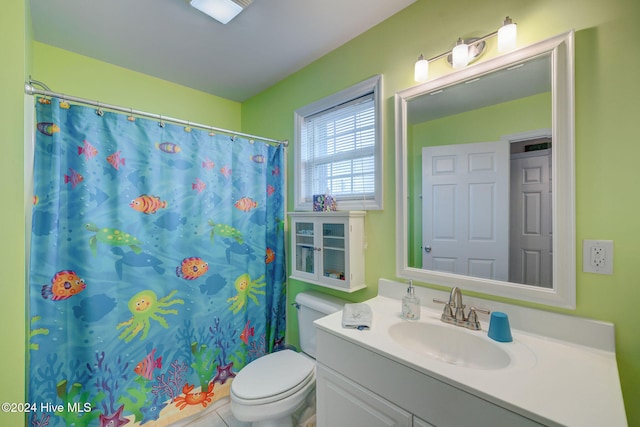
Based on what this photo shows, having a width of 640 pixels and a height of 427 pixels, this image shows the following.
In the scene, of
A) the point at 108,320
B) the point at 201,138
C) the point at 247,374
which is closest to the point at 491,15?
the point at 201,138

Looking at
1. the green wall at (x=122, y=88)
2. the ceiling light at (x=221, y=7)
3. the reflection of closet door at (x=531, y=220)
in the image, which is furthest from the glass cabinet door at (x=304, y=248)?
the green wall at (x=122, y=88)

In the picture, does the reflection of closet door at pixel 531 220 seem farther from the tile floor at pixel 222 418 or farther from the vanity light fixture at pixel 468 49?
the tile floor at pixel 222 418

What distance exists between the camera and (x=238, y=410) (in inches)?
49.0

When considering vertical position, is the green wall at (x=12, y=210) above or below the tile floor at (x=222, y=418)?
above

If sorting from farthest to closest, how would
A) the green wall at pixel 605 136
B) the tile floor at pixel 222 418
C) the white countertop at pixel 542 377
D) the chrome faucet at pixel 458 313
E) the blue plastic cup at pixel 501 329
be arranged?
1. the tile floor at pixel 222 418
2. the chrome faucet at pixel 458 313
3. the blue plastic cup at pixel 501 329
4. the green wall at pixel 605 136
5. the white countertop at pixel 542 377

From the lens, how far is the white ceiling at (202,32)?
1361mm

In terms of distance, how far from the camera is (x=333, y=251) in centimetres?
162

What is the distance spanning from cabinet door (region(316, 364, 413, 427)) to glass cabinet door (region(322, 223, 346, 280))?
57 cm

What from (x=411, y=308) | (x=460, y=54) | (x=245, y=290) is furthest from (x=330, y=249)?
(x=460, y=54)

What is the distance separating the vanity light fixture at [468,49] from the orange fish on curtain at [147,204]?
5.06 ft

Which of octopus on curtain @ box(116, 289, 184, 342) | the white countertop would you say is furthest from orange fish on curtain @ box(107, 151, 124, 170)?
the white countertop

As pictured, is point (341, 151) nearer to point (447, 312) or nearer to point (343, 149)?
point (343, 149)

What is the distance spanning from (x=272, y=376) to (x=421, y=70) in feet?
5.65

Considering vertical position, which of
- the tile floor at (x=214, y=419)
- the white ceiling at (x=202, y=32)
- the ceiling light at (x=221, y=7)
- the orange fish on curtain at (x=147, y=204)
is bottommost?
the tile floor at (x=214, y=419)
